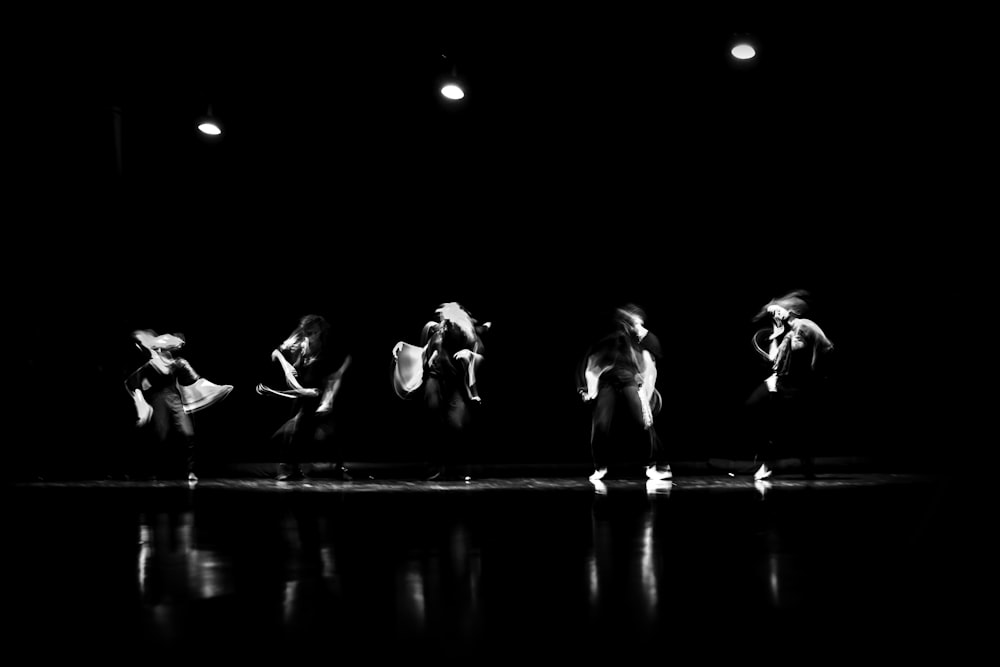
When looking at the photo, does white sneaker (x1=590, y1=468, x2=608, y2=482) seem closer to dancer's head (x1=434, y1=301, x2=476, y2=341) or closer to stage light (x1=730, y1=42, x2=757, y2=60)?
dancer's head (x1=434, y1=301, x2=476, y2=341)

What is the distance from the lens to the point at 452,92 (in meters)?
8.99

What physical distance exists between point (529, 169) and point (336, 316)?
3.67 metres

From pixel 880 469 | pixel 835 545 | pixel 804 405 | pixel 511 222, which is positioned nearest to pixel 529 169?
pixel 511 222

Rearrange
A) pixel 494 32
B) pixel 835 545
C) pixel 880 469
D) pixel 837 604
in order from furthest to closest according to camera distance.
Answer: pixel 880 469, pixel 494 32, pixel 835 545, pixel 837 604

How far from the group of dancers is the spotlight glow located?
2418 mm

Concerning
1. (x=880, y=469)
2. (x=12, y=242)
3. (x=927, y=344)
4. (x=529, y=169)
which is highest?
(x=529, y=169)

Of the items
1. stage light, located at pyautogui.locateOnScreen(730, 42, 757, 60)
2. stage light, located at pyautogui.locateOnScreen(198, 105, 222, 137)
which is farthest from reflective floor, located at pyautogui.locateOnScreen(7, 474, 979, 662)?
stage light, located at pyautogui.locateOnScreen(198, 105, 222, 137)

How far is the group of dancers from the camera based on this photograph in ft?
26.5

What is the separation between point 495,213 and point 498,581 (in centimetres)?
864

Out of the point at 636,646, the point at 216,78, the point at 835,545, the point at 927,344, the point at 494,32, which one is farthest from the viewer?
the point at 927,344

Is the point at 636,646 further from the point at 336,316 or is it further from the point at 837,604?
the point at 336,316

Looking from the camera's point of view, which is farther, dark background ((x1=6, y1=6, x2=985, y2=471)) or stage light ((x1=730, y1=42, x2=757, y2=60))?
dark background ((x1=6, y1=6, x2=985, y2=471))

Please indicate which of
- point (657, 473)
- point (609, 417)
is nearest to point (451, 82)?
point (609, 417)

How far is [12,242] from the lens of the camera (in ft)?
34.9
